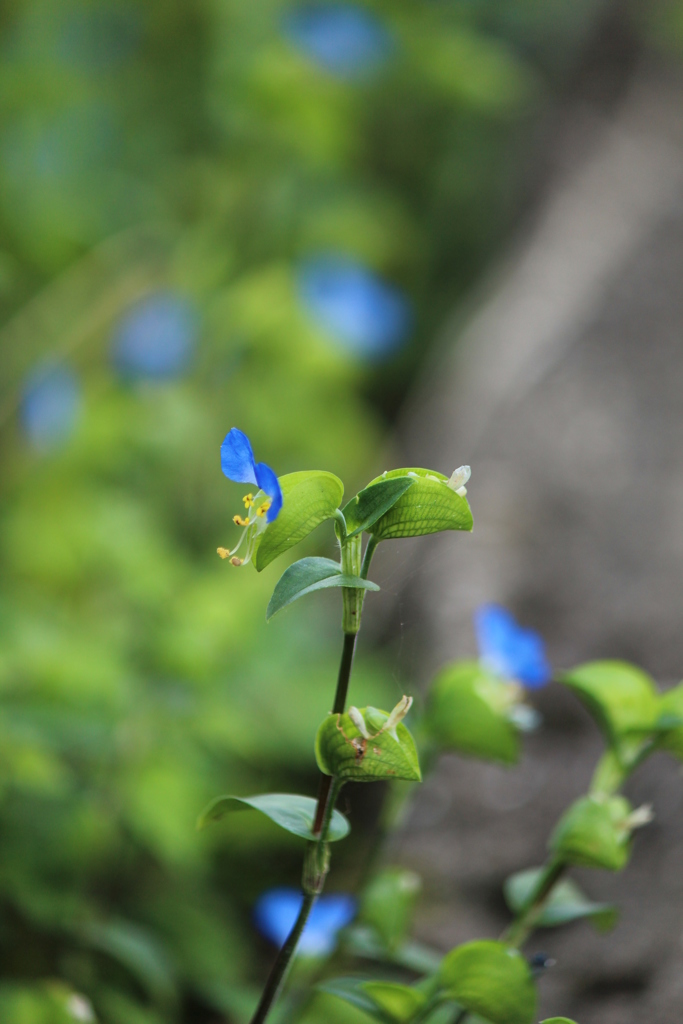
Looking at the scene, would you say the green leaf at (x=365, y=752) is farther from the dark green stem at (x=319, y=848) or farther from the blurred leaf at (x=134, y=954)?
the blurred leaf at (x=134, y=954)

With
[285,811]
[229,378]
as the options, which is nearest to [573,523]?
[229,378]

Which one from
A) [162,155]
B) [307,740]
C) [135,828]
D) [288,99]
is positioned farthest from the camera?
[162,155]

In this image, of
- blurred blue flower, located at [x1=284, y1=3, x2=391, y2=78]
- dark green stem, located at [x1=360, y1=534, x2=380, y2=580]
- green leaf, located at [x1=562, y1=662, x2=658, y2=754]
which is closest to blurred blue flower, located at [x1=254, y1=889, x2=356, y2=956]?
green leaf, located at [x1=562, y1=662, x2=658, y2=754]

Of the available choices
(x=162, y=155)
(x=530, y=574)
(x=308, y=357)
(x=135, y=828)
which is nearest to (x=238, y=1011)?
(x=135, y=828)

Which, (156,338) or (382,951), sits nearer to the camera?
(382,951)

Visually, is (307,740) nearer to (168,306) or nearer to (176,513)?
(176,513)

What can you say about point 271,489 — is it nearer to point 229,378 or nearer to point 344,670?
point 344,670
